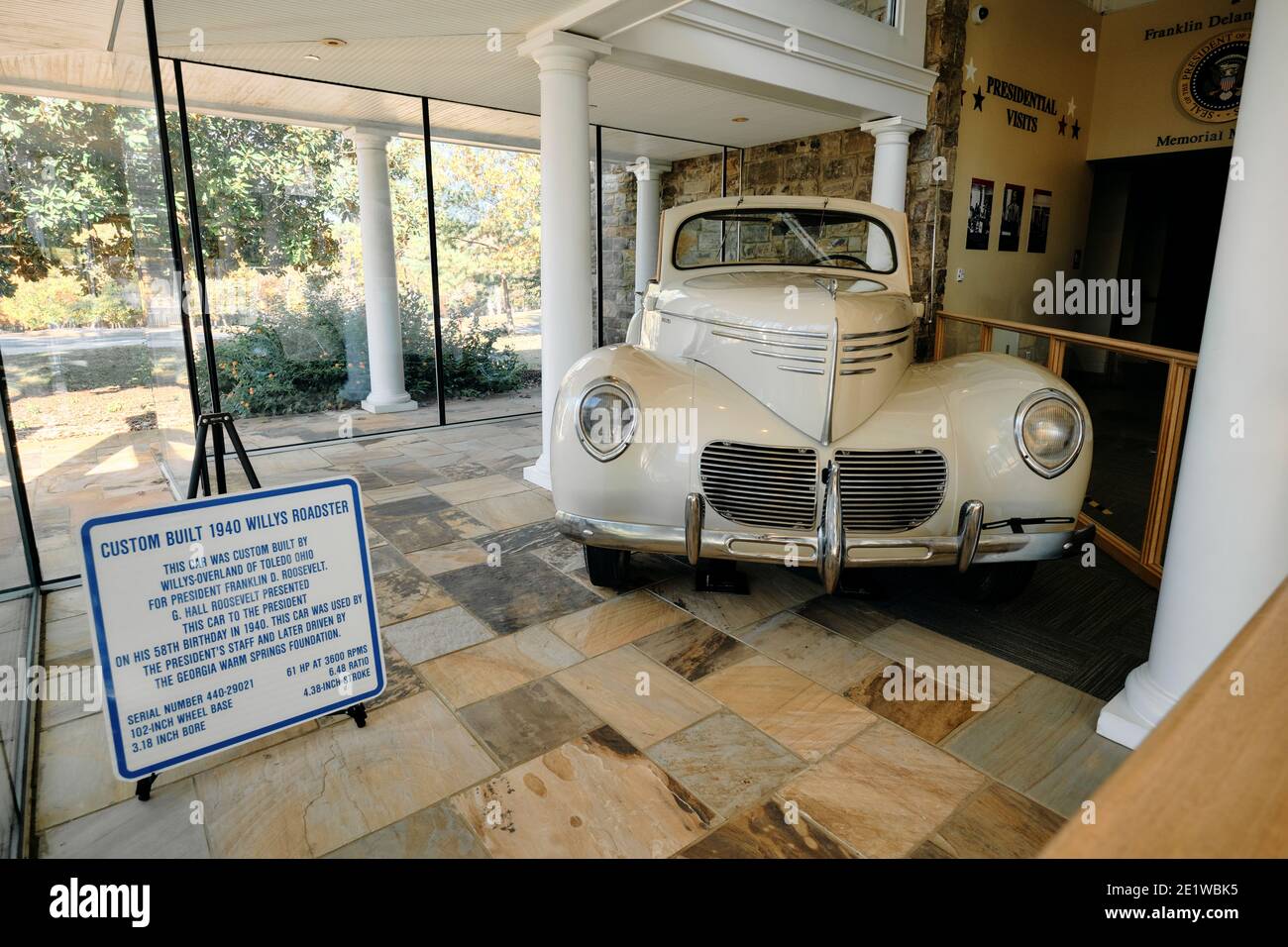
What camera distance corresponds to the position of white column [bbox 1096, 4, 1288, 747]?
75.8 inches

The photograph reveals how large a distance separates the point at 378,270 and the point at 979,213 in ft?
21.2

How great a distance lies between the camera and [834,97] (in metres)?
6.39

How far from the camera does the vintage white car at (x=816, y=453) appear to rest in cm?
275

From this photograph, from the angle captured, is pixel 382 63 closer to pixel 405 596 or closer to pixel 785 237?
pixel 785 237

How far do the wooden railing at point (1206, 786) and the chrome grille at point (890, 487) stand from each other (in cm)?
218

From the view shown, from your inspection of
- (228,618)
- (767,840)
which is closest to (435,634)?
(228,618)

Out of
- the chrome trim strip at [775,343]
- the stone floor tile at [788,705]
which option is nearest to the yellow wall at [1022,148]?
the chrome trim strip at [775,343]

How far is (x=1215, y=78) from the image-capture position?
7.96 meters

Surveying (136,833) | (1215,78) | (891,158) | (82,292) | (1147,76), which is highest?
(1147,76)

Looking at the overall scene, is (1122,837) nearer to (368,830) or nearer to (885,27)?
(368,830)

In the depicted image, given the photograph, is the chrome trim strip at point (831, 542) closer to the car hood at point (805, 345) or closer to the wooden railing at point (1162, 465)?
the car hood at point (805, 345)

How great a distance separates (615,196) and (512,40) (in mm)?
5896

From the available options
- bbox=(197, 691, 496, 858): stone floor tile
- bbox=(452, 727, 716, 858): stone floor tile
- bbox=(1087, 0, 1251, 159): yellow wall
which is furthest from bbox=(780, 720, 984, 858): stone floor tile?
bbox=(1087, 0, 1251, 159): yellow wall

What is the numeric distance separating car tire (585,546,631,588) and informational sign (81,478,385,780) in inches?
46.9
